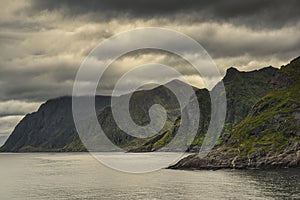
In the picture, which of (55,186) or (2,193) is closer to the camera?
(2,193)

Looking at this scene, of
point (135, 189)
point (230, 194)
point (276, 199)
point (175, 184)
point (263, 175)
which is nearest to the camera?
point (276, 199)

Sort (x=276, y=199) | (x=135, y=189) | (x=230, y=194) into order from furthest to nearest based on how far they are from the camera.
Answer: (x=135, y=189) < (x=230, y=194) < (x=276, y=199)

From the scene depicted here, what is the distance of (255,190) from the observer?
146 metres

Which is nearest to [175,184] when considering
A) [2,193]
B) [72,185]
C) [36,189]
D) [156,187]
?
[156,187]

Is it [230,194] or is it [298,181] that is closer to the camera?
[230,194]

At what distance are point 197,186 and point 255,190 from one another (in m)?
26.5

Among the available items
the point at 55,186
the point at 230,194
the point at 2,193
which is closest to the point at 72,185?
the point at 55,186

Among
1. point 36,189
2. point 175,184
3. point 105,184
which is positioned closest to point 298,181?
point 175,184

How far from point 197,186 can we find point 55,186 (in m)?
63.8

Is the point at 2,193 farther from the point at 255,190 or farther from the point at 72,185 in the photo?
the point at 255,190

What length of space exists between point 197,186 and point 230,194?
25.4 metres

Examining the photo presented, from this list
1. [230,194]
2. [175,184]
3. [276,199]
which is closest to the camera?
[276,199]

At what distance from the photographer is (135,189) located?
530 ft

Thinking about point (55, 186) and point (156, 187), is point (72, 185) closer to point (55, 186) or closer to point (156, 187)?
point (55, 186)
